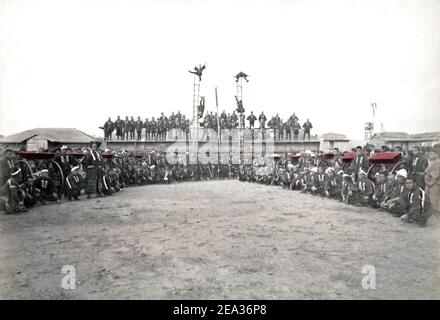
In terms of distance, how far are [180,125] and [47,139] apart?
38.0ft

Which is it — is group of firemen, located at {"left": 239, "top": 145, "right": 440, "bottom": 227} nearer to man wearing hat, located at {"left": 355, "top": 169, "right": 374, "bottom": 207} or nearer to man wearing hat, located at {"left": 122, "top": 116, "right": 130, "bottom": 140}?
man wearing hat, located at {"left": 355, "top": 169, "right": 374, "bottom": 207}

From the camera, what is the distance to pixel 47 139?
26344 millimetres

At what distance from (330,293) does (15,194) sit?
7320 millimetres

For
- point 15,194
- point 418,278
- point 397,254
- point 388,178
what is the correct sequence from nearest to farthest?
point 418,278, point 397,254, point 15,194, point 388,178

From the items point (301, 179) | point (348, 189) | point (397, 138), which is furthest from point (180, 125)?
point (397, 138)

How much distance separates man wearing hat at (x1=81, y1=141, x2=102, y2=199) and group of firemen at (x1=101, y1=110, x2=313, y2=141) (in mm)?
14332

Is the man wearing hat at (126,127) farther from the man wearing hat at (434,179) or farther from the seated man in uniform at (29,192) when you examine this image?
the man wearing hat at (434,179)

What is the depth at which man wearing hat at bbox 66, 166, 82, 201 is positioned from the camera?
9.53 meters

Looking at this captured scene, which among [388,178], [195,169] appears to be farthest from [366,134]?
[388,178]

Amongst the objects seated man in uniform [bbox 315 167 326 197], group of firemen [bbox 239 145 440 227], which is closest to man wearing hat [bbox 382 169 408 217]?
group of firemen [bbox 239 145 440 227]

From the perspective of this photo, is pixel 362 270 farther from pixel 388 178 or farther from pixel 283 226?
pixel 388 178

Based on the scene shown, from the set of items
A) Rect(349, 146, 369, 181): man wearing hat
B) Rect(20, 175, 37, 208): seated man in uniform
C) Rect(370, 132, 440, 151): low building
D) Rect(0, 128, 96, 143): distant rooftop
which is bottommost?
Rect(20, 175, 37, 208): seated man in uniform

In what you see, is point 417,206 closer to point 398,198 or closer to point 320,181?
point 398,198
